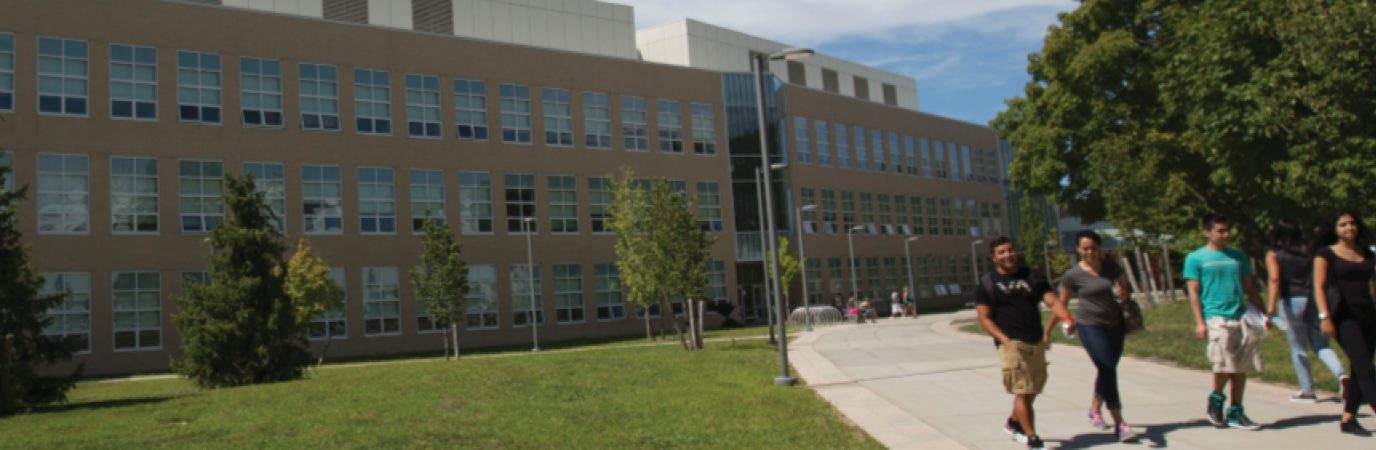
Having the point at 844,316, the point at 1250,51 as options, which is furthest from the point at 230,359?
the point at 844,316

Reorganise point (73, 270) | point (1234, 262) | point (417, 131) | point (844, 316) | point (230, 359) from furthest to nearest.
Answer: point (844, 316), point (417, 131), point (73, 270), point (230, 359), point (1234, 262)

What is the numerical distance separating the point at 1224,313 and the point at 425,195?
38.6 metres

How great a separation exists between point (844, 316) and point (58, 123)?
39.7 m

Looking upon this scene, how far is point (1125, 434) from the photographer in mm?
8031

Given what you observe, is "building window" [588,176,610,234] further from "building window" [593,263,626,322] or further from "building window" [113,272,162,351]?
"building window" [113,272,162,351]

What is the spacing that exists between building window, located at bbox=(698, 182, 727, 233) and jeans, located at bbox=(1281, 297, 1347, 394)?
43.9m

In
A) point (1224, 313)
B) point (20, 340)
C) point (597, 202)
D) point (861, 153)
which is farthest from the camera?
point (861, 153)

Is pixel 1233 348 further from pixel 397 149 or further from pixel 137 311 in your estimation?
pixel 397 149

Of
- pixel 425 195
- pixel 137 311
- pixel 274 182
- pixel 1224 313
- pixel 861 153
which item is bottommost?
pixel 1224 313

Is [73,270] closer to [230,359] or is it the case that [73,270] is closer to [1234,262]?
[230,359]

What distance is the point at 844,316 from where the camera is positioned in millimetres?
56812

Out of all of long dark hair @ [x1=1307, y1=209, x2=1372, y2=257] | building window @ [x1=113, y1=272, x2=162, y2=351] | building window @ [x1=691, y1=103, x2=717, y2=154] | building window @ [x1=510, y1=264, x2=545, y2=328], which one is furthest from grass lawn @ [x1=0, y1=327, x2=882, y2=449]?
building window @ [x1=691, y1=103, x2=717, y2=154]

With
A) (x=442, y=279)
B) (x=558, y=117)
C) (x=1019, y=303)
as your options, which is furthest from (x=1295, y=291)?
(x=558, y=117)

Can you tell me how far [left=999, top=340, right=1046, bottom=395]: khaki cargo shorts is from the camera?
7.79 metres
